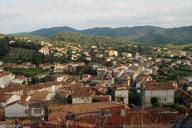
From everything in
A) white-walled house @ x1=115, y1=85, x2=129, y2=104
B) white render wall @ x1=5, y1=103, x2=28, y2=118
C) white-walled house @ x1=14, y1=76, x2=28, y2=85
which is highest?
white render wall @ x1=5, y1=103, x2=28, y2=118

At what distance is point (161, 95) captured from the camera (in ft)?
147

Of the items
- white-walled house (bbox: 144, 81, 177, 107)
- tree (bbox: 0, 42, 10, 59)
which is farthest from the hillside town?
tree (bbox: 0, 42, 10, 59)

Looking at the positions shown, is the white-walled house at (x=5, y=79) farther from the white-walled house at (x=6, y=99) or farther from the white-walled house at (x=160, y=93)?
the white-walled house at (x=160, y=93)

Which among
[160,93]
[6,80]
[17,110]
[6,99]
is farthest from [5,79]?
[17,110]

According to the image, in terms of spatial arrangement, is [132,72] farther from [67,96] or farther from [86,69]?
[67,96]

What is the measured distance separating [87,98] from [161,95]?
8138 millimetres

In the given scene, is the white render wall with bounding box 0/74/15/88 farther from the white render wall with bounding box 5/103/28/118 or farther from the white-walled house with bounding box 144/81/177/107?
the white render wall with bounding box 5/103/28/118

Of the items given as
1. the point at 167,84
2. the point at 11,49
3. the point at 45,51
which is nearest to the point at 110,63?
the point at 45,51

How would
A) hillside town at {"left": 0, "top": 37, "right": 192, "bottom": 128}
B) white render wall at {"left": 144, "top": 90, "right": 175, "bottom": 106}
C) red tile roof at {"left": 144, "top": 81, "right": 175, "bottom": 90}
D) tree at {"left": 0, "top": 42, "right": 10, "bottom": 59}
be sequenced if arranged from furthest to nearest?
1. tree at {"left": 0, "top": 42, "right": 10, "bottom": 59}
2. red tile roof at {"left": 144, "top": 81, "right": 175, "bottom": 90}
3. white render wall at {"left": 144, "top": 90, "right": 175, "bottom": 106}
4. hillside town at {"left": 0, "top": 37, "right": 192, "bottom": 128}

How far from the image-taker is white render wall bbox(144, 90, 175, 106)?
4422 centimetres

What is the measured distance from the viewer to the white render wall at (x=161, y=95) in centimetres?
4422

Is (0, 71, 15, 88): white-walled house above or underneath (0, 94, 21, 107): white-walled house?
underneath

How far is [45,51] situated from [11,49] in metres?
10.7

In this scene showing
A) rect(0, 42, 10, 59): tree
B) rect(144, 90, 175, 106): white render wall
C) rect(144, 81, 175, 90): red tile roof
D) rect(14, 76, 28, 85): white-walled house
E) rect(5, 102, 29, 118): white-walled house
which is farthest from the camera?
rect(0, 42, 10, 59): tree
